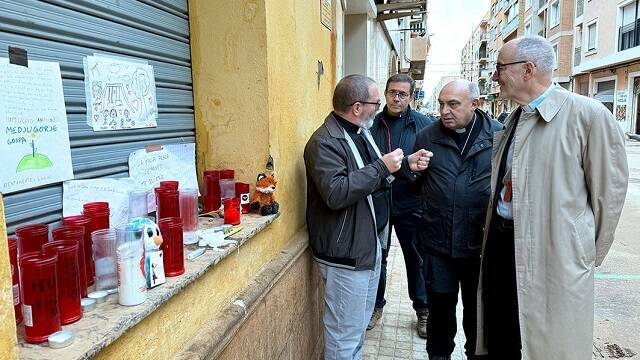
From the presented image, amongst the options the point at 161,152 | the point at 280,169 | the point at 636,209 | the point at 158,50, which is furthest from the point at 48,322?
the point at 636,209

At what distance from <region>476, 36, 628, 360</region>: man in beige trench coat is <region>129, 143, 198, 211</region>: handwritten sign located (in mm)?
1674

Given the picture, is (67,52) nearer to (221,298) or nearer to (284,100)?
(221,298)

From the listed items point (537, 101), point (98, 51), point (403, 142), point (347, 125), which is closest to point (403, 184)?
point (403, 142)

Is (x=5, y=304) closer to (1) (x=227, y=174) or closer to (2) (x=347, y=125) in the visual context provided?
(1) (x=227, y=174)

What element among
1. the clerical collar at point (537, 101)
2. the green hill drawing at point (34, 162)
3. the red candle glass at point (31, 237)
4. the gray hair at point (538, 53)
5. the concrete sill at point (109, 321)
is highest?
the gray hair at point (538, 53)

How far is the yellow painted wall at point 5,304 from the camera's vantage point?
901mm

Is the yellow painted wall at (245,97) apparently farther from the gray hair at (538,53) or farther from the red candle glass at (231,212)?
the gray hair at (538,53)

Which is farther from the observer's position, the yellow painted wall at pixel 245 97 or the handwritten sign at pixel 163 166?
the yellow painted wall at pixel 245 97

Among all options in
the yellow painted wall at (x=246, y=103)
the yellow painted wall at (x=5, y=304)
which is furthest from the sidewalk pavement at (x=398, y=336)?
the yellow painted wall at (x=5, y=304)

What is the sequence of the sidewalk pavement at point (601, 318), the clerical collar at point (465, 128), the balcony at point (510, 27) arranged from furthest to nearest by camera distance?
the balcony at point (510, 27) < the sidewalk pavement at point (601, 318) < the clerical collar at point (465, 128)

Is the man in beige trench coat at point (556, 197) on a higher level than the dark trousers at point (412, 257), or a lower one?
higher

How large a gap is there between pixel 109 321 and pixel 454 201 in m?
2.18

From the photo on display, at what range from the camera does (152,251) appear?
4.60 ft

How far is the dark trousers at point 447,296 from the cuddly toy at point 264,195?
1245 millimetres
